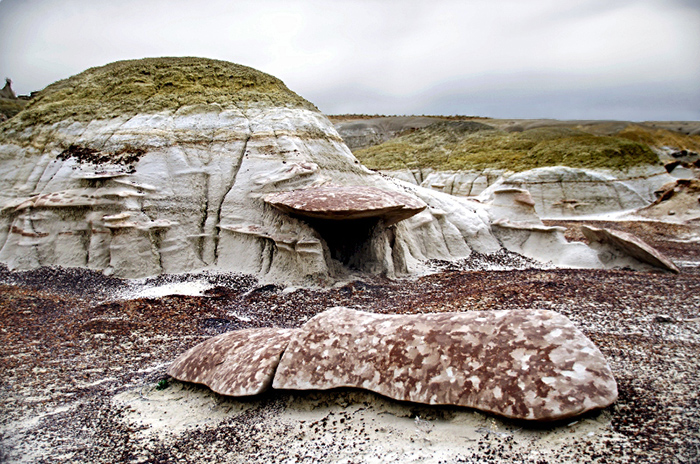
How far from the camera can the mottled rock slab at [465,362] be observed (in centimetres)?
245

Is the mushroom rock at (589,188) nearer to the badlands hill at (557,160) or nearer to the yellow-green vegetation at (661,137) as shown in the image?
the badlands hill at (557,160)

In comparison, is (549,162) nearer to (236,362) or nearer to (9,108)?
(236,362)

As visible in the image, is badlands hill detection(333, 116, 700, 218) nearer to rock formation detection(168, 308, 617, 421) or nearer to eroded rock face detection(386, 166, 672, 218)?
eroded rock face detection(386, 166, 672, 218)

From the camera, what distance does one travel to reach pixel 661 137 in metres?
22.8

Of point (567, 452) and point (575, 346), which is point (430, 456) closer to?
point (567, 452)

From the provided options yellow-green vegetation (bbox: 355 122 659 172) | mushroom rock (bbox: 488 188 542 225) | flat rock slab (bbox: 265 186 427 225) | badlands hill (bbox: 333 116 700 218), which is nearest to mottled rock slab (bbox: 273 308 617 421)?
flat rock slab (bbox: 265 186 427 225)

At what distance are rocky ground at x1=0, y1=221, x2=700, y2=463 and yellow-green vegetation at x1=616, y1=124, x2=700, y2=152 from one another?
62.6 ft

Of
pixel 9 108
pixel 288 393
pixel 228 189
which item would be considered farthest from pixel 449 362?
pixel 9 108

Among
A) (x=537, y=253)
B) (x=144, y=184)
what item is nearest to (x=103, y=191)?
(x=144, y=184)

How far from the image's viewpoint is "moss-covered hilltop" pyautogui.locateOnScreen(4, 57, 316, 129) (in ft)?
31.6

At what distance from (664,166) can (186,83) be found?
71.6 feet

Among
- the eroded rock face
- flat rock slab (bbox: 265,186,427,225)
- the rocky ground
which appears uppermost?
flat rock slab (bbox: 265,186,427,225)

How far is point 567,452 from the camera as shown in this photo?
2.23m

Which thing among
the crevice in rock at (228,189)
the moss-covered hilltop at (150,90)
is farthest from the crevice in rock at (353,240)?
the moss-covered hilltop at (150,90)
